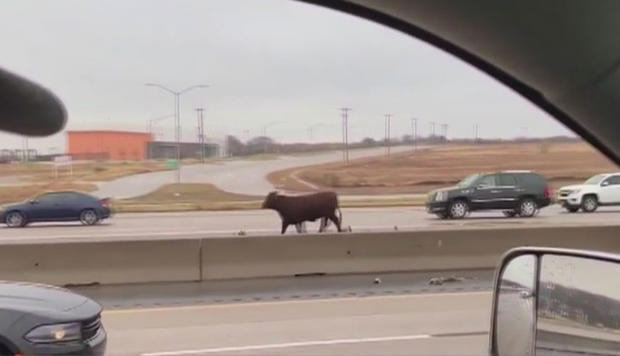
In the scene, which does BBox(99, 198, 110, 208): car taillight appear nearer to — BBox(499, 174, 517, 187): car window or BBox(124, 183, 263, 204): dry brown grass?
BBox(124, 183, 263, 204): dry brown grass

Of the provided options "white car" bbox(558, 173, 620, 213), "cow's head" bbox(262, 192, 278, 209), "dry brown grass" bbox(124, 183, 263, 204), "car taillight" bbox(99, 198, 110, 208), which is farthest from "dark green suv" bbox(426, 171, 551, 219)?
"car taillight" bbox(99, 198, 110, 208)

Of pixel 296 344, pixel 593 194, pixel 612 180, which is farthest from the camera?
pixel 612 180

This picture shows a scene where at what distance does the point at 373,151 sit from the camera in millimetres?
20891

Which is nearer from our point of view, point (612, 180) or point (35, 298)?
point (35, 298)

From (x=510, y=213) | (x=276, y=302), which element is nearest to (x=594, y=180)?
(x=510, y=213)

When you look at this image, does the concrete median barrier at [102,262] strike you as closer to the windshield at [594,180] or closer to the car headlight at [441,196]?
the car headlight at [441,196]

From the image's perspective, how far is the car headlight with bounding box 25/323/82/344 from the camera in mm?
4882

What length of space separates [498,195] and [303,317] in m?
14.0

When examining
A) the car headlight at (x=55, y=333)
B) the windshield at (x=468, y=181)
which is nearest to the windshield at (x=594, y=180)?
the windshield at (x=468, y=181)

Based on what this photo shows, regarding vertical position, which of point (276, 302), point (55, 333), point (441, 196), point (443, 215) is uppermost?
point (55, 333)

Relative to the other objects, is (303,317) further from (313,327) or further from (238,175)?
(238,175)

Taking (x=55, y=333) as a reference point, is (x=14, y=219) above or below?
below

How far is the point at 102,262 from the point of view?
9961 millimetres

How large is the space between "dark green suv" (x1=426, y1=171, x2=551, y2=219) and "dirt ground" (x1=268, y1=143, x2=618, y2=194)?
0.29 m
